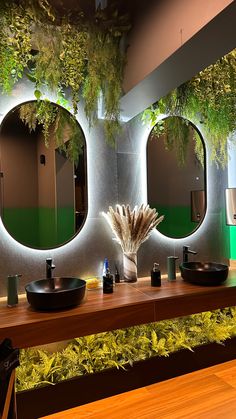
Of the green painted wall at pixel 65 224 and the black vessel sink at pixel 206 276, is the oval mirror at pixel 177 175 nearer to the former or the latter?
the black vessel sink at pixel 206 276

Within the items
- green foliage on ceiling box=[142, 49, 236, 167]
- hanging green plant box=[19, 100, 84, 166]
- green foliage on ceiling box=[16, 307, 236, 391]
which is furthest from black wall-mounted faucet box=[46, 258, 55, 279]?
green foliage on ceiling box=[142, 49, 236, 167]

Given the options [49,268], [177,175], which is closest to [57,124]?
[49,268]

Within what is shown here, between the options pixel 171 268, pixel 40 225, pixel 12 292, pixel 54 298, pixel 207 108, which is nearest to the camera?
pixel 54 298

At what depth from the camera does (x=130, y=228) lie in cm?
264

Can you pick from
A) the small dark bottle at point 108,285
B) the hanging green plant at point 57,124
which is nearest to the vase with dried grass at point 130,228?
the small dark bottle at point 108,285

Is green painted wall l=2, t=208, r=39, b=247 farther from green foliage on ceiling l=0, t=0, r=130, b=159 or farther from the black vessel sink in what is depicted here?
the black vessel sink

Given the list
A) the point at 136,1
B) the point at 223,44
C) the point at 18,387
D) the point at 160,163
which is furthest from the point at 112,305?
the point at 136,1

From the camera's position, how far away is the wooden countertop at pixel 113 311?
182 centimetres

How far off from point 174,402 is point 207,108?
2.80 meters

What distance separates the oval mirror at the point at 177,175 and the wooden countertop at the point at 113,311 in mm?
801

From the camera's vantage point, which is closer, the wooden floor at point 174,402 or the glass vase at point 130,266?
the wooden floor at point 174,402

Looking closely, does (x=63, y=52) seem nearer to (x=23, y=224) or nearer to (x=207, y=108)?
(x=23, y=224)

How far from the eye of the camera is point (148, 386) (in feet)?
8.12

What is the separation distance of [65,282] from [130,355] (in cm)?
87
